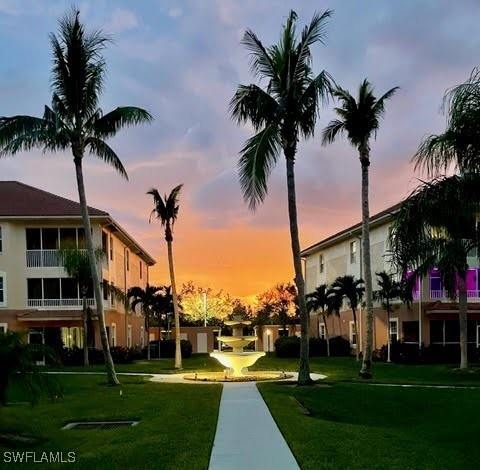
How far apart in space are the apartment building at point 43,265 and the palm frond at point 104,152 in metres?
13.3

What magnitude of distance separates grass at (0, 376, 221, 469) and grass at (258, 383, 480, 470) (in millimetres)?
1460

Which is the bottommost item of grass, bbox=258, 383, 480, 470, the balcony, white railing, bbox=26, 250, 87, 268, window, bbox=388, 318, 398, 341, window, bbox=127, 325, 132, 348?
window, bbox=127, 325, 132, 348

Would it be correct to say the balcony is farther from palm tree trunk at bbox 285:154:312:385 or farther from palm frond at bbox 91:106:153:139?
palm tree trunk at bbox 285:154:312:385

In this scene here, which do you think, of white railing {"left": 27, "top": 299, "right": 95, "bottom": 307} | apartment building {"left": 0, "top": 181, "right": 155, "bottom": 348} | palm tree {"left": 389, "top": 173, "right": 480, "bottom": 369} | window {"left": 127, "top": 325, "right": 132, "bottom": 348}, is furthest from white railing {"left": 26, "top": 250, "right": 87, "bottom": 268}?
palm tree {"left": 389, "top": 173, "right": 480, "bottom": 369}

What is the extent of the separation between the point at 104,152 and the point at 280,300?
1793 inches

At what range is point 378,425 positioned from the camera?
43.7 ft

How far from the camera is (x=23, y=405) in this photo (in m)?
15.0

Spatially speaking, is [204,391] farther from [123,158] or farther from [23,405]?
[123,158]

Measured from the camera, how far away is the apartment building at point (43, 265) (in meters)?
34.6

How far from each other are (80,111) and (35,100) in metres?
4.17

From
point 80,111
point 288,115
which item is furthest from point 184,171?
point 288,115

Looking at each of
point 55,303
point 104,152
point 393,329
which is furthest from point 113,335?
point 104,152

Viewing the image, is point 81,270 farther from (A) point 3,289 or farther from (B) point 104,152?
(B) point 104,152

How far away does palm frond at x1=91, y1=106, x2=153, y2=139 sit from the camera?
790 inches
